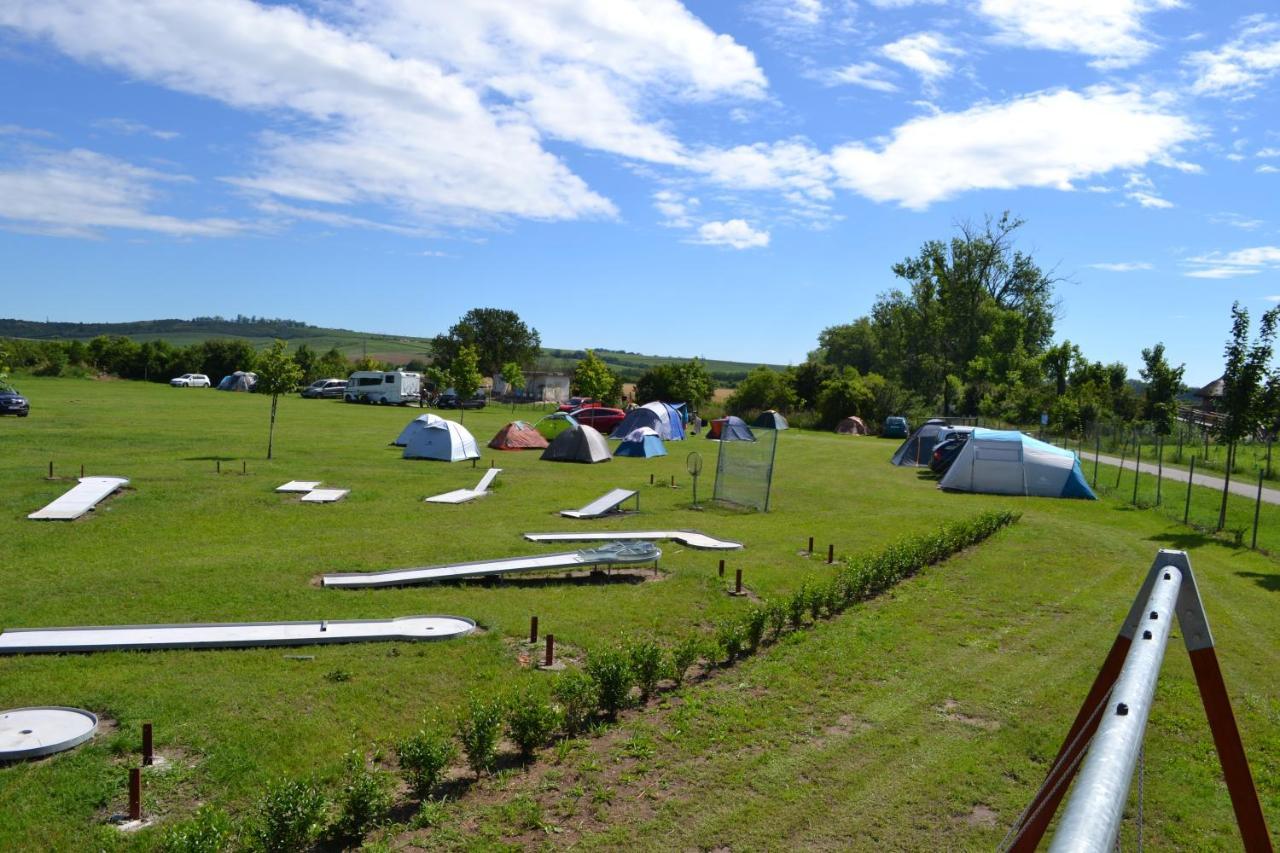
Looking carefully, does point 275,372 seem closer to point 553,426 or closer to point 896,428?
point 553,426

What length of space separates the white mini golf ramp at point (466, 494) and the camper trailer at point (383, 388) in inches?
1457

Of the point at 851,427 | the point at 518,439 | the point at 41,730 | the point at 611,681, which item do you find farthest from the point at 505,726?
the point at 851,427

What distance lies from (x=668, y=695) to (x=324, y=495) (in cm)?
1268

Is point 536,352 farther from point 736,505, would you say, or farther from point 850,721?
point 850,721

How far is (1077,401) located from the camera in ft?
159

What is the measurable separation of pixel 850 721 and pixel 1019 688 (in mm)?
2037

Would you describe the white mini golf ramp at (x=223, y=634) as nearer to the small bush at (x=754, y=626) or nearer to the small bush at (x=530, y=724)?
the small bush at (x=530, y=724)

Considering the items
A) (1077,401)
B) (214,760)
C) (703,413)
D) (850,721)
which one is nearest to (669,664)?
(850,721)

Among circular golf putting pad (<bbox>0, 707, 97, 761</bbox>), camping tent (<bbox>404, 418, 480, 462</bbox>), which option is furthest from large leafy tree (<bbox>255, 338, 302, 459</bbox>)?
circular golf putting pad (<bbox>0, 707, 97, 761</bbox>)

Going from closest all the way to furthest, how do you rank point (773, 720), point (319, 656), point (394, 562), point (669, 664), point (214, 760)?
1. point (214, 760)
2. point (773, 720)
3. point (669, 664)
4. point (319, 656)
5. point (394, 562)

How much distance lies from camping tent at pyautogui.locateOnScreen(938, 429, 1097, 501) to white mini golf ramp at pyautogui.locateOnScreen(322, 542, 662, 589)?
14949 millimetres

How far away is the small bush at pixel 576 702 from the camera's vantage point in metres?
7.38

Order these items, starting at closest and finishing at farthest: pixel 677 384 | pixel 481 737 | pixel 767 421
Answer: pixel 481 737 → pixel 767 421 → pixel 677 384

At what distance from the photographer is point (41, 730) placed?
6.86m
